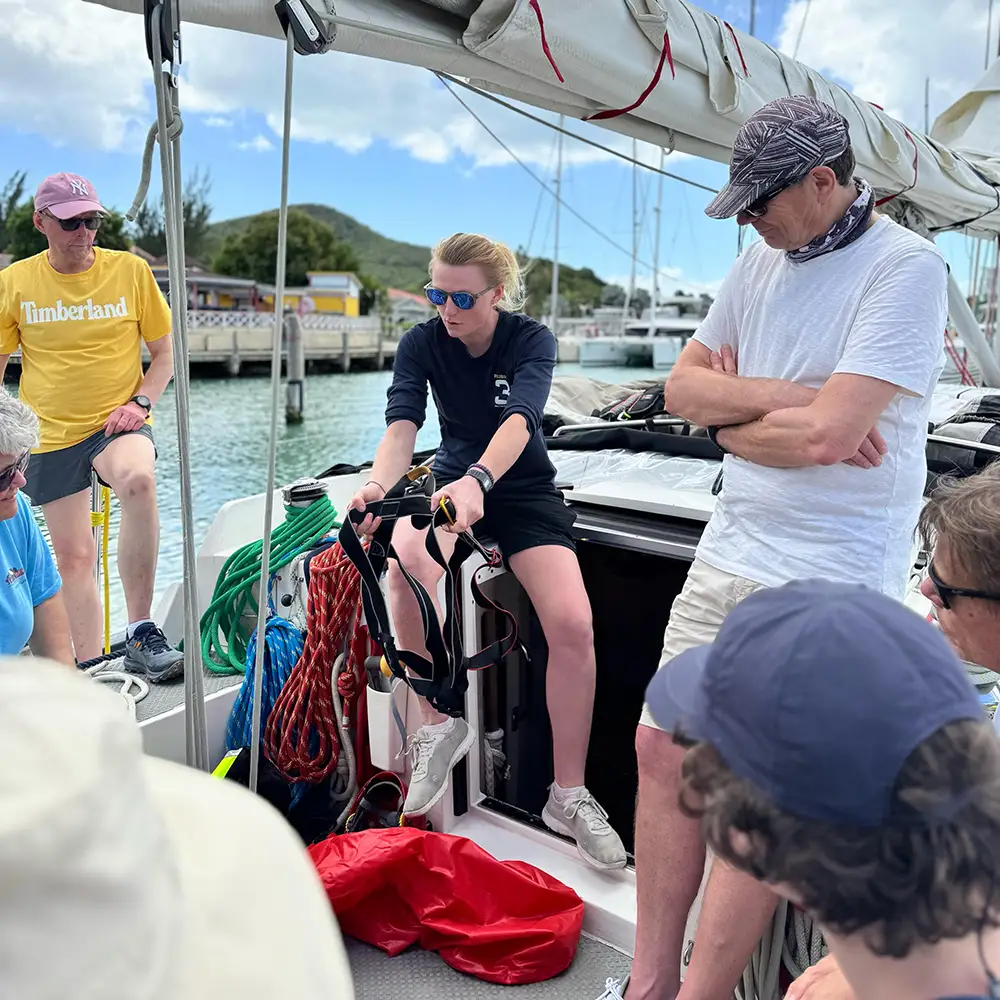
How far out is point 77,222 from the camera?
3021 millimetres

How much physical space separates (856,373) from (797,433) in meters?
0.14

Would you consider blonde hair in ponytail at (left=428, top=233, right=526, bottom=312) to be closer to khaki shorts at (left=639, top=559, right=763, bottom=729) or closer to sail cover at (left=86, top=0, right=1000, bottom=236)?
sail cover at (left=86, top=0, right=1000, bottom=236)

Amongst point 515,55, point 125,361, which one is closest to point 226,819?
point 515,55

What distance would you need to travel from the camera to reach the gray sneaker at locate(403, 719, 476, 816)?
2119 millimetres

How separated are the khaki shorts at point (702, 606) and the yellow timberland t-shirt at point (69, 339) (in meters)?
2.24

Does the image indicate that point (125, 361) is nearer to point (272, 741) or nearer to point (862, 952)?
point (272, 741)

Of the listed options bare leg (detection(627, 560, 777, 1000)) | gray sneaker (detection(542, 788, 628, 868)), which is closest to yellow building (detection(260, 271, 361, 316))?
gray sneaker (detection(542, 788, 628, 868))

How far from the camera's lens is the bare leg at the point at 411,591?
219 centimetres

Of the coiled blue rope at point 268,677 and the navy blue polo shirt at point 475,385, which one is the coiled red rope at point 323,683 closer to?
the coiled blue rope at point 268,677

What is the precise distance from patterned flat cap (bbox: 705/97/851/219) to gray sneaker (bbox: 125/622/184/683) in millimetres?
2061

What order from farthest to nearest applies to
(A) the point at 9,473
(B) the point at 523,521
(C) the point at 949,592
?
(B) the point at 523,521
(A) the point at 9,473
(C) the point at 949,592

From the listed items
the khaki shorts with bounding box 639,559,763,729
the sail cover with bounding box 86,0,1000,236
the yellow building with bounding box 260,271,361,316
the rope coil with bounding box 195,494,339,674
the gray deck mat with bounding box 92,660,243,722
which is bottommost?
the gray deck mat with bounding box 92,660,243,722

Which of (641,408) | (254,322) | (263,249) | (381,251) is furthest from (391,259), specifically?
(641,408)

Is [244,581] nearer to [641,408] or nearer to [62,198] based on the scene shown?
[62,198]
